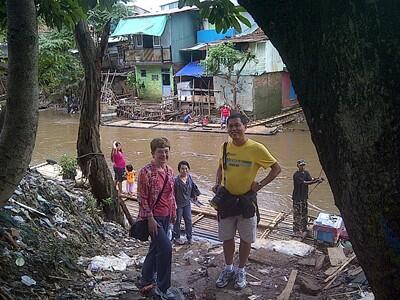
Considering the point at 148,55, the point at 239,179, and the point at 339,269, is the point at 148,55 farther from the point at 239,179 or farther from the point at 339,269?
the point at 239,179

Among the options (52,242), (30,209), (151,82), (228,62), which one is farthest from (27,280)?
(151,82)

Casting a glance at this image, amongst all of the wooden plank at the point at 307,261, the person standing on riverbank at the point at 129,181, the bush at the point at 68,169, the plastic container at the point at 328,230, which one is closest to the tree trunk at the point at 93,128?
the bush at the point at 68,169

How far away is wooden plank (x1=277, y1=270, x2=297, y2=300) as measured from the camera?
384 cm

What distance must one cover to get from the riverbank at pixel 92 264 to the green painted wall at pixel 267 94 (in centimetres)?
1754

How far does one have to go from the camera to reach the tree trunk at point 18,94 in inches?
86.0

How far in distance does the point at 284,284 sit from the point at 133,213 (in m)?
5.38

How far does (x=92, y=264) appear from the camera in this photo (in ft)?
14.1

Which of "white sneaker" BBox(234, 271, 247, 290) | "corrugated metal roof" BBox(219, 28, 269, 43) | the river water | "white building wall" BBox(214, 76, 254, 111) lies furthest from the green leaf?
"white building wall" BBox(214, 76, 254, 111)

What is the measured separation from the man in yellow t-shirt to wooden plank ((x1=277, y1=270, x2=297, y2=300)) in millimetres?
362

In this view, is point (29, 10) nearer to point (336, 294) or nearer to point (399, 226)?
point (399, 226)

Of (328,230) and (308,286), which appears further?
(328,230)

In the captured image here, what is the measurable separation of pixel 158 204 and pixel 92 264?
1203mm

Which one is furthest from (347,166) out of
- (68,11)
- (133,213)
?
(133,213)

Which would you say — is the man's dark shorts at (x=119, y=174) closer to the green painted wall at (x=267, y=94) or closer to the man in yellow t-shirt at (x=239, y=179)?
the man in yellow t-shirt at (x=239, y=179)
